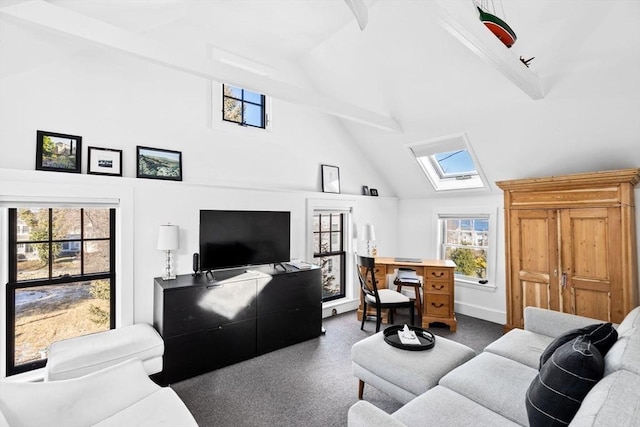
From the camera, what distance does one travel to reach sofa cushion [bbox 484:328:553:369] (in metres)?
2.29

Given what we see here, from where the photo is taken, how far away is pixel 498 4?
2.54 meters

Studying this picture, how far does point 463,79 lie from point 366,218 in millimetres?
2505

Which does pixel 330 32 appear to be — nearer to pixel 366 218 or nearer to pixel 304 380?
pixel 366 218

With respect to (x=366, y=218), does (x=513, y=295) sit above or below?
below

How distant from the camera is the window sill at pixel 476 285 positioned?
4.45 m

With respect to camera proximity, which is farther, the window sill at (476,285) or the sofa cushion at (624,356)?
the window sill at (476,285)

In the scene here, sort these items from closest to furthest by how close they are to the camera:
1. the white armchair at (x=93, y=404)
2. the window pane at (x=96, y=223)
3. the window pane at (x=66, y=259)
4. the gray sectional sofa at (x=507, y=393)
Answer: the gray sectional sofa at (x=507, y=393)
the white armchair at (x=93, y=404)
the window pane at (x=66, y=259)
the window pane at (x=96, y=223)

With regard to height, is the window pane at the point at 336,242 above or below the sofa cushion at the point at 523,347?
above

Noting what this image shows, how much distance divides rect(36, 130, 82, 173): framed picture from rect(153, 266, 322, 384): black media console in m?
1.30

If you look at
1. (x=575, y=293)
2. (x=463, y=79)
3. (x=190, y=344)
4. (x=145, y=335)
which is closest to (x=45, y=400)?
(x=145, y=335)

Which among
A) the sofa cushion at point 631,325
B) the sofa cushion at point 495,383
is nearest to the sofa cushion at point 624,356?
the sofa cushion at point 631,325

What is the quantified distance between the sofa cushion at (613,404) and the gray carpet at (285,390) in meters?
1.49

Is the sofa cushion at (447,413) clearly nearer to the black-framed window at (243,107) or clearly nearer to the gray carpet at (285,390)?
the gray carpet at (285,390)

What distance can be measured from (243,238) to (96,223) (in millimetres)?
1406
